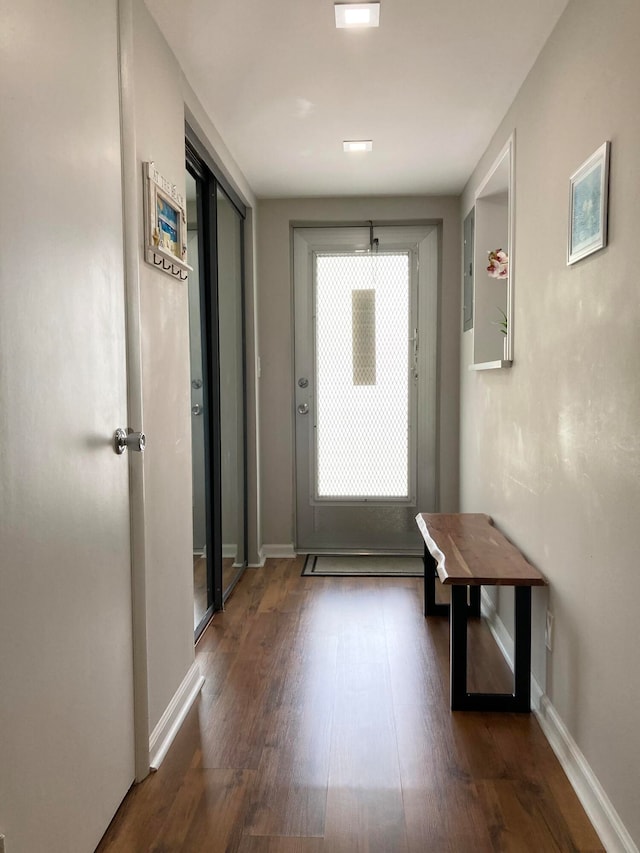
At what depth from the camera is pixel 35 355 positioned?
4.14 feet

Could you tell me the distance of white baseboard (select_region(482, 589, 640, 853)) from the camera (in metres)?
1.51

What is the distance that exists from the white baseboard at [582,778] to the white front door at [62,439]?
1.25 metres

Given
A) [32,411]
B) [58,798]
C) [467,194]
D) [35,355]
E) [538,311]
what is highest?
[467,194]

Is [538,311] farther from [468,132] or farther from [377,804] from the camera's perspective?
[377,804]

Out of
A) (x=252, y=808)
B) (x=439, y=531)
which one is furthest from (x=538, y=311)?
(x=252, y=808)

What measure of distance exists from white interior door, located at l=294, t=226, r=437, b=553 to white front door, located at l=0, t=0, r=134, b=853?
8.36 ft

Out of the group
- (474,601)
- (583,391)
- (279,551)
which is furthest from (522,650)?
(279,551)

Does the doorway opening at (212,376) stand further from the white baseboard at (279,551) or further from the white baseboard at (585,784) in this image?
the white baseboard at (585,784)

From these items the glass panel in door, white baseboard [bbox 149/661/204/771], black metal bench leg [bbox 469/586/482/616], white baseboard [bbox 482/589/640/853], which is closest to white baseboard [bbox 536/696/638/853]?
white baseboard [bbox 482/589/640/853]

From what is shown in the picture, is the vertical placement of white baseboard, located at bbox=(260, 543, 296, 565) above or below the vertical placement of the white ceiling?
below

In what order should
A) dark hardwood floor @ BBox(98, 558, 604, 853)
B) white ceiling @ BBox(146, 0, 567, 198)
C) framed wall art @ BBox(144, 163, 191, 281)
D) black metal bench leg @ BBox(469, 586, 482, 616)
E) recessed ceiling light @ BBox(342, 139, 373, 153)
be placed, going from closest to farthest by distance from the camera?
dark hardwood floor @ BBox(98, 558, 604, 853) → framed wall art @ BBox(144, 163, 191, 281) → white ceiling @ BBox(146, 0, 567, 198) → recessed ceiling light @ BBox(342, 139, 373, 153) → black metal bench leg @ BBox(469, 586, 482, 616)

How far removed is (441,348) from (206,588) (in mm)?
2159

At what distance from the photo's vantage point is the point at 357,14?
1972mm

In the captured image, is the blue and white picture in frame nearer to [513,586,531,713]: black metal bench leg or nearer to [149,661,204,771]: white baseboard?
[513,586,531,713]: black metal bench leg
